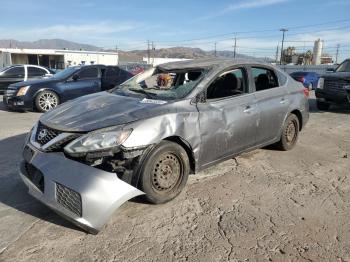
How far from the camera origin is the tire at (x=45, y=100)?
34.8 ft

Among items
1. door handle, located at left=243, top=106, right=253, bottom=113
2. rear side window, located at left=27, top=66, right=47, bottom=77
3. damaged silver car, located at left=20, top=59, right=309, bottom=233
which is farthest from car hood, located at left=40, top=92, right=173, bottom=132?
rear side window, located at left=27, top=66, right=47, bottom=77

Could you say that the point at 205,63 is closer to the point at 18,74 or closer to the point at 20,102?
the point at 20,102

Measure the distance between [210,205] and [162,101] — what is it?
1.28m

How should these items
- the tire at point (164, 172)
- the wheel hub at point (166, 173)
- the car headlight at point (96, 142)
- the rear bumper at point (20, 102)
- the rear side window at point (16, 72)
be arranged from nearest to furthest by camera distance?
the car headlight at point (96, 142) < the tire at point (164, 172) < the wheel hub at point (166, 173) < the rear bumper at point (20, 102) < the rear side window at point (16, 72)

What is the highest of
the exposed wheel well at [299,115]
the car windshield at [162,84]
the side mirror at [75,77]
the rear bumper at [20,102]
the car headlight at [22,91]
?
the car windshield at [162,84]

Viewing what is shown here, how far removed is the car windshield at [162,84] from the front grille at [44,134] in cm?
120

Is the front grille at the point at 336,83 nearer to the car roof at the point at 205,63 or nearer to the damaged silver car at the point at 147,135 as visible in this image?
the damaged silver car at the point at 147,135

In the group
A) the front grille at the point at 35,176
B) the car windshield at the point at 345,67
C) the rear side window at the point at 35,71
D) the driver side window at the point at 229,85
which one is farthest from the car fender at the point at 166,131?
the rear side window at the point at 35,71

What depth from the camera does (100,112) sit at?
389 cm

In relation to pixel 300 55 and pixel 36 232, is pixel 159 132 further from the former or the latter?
pixel 300 55

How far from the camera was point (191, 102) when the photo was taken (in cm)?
422

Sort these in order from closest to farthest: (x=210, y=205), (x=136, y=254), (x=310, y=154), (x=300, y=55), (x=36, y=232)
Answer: (x=136, y=254), (x=36, y=232), (x=210, y=205), (x=310, y=154), (x=300, y=55)

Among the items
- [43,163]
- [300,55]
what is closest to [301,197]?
[43,163]

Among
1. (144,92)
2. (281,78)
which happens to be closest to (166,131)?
(144,92)
